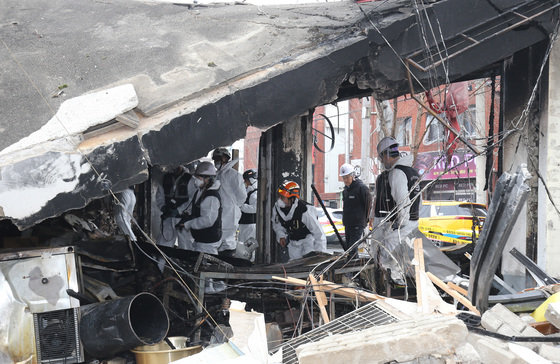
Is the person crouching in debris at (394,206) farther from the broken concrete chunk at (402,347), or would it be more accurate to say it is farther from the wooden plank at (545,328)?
the broken concrete chunk at (402,347)

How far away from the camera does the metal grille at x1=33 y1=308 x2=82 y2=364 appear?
511cm

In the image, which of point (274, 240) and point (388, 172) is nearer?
point (388, 172)

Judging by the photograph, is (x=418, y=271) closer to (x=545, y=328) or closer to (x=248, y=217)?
(x=545, y=328)

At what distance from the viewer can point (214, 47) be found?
7.04 m

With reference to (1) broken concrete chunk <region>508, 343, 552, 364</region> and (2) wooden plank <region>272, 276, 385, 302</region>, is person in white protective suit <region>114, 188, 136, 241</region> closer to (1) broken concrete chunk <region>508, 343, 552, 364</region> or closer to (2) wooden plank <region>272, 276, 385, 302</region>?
(2) wooden plank <region>272, 276, 385, 302</region>

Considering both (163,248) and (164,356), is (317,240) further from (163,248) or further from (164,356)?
(164,356)

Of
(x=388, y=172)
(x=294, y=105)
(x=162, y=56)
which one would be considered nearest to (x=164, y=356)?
(x=294, y=105)

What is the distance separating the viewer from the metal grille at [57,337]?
5.11m

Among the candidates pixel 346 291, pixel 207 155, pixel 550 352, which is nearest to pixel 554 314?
pixel 550 352

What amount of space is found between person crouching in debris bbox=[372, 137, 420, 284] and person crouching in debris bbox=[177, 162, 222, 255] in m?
2.51

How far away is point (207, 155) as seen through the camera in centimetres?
587

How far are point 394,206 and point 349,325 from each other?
330 cm

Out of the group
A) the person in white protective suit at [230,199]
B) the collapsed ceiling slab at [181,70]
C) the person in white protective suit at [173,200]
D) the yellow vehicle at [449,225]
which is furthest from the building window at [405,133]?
the collapsed ceiling slab at [181,70]

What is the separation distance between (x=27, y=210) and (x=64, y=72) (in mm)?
2096
